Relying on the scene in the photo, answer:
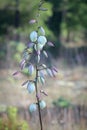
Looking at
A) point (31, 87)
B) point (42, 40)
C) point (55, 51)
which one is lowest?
point (55, 51)

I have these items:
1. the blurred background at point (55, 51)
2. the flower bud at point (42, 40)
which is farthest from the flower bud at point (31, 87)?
the blurred background at point (55, 51)

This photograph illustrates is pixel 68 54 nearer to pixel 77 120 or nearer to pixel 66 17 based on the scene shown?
pixel 66 17

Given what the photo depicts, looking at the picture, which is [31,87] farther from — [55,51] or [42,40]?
[55,51]

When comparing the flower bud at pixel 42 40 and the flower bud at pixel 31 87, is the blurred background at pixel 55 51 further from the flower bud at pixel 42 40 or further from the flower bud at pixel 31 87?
the flower bud at pixel 42 40

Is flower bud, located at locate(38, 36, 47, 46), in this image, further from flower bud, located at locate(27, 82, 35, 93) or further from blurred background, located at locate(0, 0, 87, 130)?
blurred background, located at locate(0, 0, 87, 130)

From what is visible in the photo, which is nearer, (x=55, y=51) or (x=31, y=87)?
(x=31, y=87)

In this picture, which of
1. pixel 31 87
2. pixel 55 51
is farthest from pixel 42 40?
pixel 55 51

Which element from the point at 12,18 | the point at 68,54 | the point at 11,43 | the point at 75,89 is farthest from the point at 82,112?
the point at 12,18

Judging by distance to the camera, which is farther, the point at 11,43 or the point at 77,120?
the point at 11,43

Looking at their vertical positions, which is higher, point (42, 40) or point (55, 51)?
point (42, 40)
